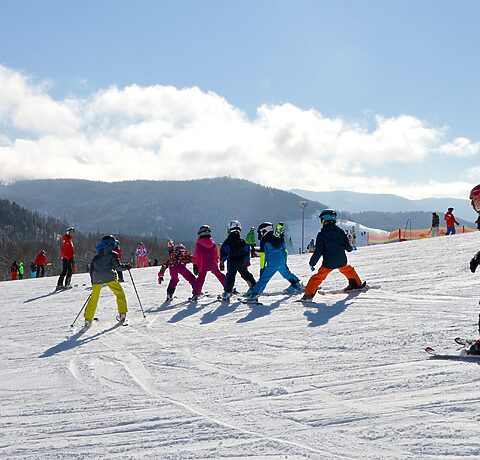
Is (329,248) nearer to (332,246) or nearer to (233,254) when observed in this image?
(332,246)

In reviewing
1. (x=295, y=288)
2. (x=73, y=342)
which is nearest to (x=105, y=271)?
(x=73, y=342)

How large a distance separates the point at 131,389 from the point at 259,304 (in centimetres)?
455

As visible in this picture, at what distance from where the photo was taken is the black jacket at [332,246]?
28.3 feet

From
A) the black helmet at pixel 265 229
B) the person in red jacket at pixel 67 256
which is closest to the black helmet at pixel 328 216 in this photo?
the black helmet at pixel 265 229

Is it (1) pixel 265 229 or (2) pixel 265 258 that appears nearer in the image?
(2) pixel 265 258

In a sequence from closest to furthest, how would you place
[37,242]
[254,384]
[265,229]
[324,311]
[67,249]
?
[254,384] < [324,311] < [265,229] < [67,249] < [37,242]

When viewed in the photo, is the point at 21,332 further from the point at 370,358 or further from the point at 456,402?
the point at 456,402

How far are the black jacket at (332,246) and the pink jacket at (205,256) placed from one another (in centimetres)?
228

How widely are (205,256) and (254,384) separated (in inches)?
224

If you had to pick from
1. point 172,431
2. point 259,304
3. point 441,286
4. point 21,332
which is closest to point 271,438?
point 172,431

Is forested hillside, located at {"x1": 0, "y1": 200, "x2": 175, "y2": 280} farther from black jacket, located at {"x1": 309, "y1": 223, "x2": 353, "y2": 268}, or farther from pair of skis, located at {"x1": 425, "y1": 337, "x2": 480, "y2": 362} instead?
pair of skis, located at {"x1": 425, "y1": 337, "x2": 480, "y2": 362}

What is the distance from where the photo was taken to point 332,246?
8656 millimetres

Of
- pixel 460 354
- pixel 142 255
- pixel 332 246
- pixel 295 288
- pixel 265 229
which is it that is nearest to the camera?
pixel 460 354

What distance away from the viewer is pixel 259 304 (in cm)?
891
